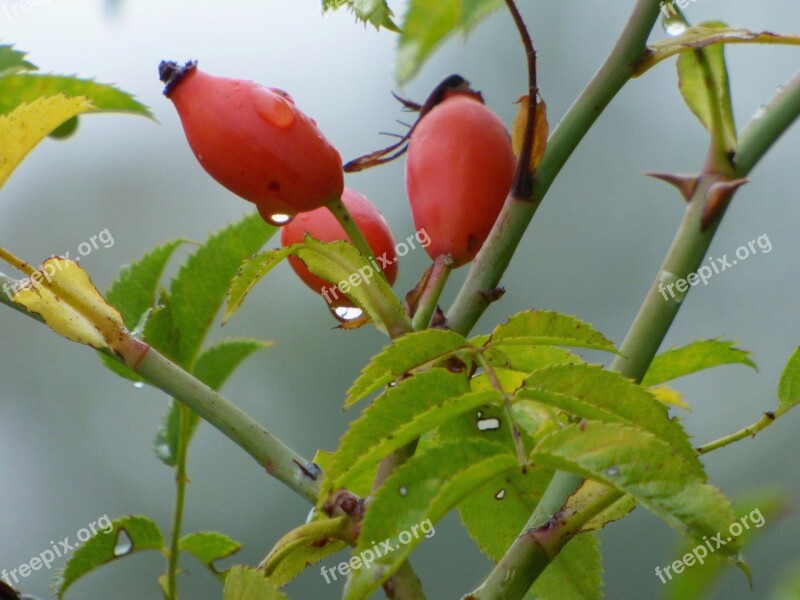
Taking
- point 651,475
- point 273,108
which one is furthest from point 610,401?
point 273,108

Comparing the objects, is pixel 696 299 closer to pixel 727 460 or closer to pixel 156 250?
pixel 727 460

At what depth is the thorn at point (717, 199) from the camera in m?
0.79

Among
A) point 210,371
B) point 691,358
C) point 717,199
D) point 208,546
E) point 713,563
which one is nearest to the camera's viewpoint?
point 713,563

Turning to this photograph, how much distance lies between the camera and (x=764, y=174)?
21.6 ft

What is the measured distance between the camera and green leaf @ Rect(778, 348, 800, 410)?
91cm

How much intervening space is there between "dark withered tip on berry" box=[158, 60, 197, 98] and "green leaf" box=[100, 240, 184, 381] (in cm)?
28

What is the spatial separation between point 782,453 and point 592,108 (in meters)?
5.05

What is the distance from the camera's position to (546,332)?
76 cm


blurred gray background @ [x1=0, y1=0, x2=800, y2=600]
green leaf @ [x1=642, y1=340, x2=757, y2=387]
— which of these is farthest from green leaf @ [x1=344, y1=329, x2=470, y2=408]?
blurred gray background @ [x1=0, y1=0, x2=800, y2=600]

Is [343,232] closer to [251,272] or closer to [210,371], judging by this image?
[251,272]

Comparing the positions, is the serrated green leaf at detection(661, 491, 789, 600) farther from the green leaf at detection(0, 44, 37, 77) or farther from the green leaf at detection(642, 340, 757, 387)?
the green leaf at detection(0, 44, 37, 77)

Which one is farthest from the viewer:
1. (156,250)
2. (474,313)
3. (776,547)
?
(776,547)

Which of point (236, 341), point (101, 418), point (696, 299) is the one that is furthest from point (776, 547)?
point (236, 341)

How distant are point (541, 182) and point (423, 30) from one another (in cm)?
31
